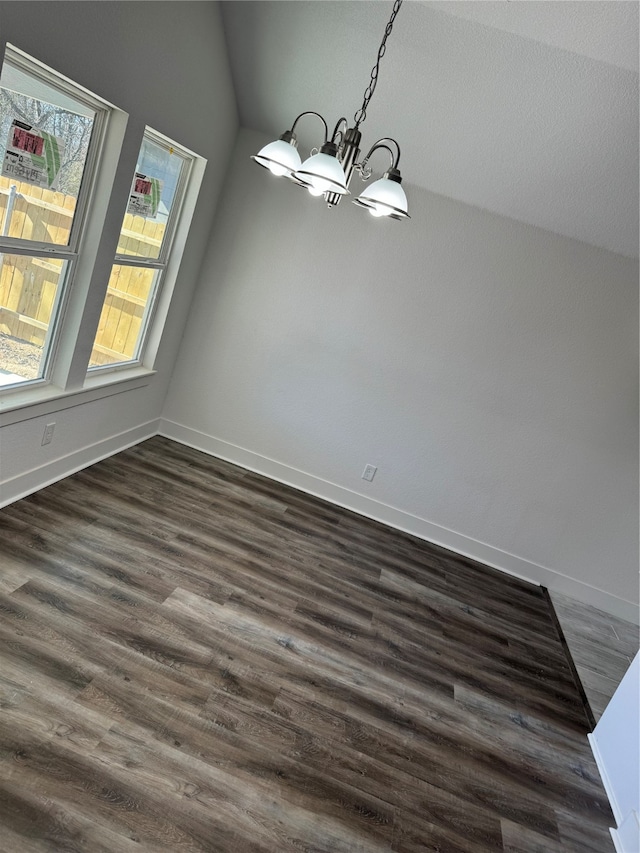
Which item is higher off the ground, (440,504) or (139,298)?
(139,298)

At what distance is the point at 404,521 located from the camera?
508cm

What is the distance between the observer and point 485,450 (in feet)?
16.0

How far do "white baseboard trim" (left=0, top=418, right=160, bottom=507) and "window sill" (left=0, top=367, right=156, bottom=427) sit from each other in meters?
0.34

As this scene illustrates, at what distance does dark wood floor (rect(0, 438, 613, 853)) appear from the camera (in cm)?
207

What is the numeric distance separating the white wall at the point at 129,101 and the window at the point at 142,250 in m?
0.16

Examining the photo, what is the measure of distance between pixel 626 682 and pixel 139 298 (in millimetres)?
3600

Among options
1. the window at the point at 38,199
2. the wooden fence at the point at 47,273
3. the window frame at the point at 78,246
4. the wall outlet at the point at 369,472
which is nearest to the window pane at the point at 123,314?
the wooden fence at the point at 47,273

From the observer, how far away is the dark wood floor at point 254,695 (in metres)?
2.07

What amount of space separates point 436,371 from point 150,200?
7.50 feet

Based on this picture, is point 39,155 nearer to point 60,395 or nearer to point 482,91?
point 60,395

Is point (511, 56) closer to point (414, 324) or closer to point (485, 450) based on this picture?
point (414, 324)

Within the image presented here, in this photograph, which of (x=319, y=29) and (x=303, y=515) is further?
(x=303, y=515)

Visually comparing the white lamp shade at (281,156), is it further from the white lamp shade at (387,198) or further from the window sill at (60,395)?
the window sill at (60,395)

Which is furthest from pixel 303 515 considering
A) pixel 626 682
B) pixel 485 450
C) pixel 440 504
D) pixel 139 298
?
pixel 626 682
